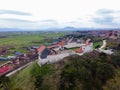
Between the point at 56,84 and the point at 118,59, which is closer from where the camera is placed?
the point at 56,84

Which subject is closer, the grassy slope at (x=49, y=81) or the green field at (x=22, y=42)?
the grassy slope at (x=49, y=81)

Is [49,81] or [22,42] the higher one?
[49,81]

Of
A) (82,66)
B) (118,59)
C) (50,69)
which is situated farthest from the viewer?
(118,59)

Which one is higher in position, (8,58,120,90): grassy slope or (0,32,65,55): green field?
(8,58,120,90): grassy slope

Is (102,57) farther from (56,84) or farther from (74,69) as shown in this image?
(56,84)

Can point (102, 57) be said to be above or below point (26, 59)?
above

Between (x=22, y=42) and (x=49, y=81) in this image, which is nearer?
(x=49, y=81)

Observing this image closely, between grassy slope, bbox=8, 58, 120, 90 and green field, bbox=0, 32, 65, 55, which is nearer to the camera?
grassy slope, bbox=8, 58, 120, 90

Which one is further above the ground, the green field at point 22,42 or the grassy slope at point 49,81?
the grassy slope at point 49,81

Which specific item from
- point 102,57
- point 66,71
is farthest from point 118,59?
point 66,71

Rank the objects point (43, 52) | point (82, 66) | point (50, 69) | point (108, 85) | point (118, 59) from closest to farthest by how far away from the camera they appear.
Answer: point (108, 85) < point (82, 66) < point (50, 69) < point (118, 59) < point (43, 52)
